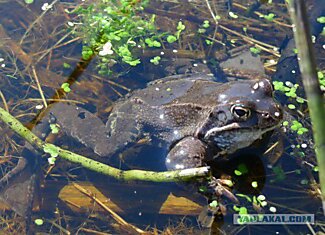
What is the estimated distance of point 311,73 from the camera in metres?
1.08

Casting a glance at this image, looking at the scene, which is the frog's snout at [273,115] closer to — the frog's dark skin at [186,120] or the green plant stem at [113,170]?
the frog's dark skin at [186,120]

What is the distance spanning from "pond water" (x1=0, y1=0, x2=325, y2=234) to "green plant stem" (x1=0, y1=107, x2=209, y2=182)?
390 mm

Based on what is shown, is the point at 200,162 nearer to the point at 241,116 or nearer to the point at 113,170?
the point at 241,116

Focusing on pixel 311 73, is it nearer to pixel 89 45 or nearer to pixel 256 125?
pixel 256 125

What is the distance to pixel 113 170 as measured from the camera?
3707 mm

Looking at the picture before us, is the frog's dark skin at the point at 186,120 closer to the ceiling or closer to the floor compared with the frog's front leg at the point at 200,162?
closer to the ceiling

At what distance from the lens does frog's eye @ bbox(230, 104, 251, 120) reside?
12.0 feet

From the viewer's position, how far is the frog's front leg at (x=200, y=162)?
3785 millimetres

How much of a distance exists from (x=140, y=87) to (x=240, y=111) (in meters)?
1.41

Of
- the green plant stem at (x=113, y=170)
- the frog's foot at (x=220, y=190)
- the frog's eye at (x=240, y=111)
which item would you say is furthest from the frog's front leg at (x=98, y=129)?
the frog's eye at (x=240, y=111)

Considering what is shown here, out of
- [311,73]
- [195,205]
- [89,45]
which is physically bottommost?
[195,205]

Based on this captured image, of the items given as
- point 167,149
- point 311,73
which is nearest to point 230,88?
point 167,149

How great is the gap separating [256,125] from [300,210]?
811 millimetres

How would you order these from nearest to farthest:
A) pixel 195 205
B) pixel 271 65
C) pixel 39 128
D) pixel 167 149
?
pixel 195 205, pixel 167 149, pixel 39 128, pixel 271 65
